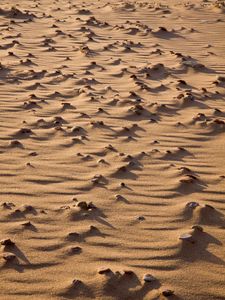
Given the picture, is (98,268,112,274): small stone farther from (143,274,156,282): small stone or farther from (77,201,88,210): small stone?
(77,201,88,210): small stone

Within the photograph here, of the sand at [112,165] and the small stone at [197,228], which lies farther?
the small stone at [197,228]

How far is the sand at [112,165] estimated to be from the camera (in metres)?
3.09

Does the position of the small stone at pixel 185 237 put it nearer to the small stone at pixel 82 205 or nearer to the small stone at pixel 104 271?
the small stone at pixel 104 271

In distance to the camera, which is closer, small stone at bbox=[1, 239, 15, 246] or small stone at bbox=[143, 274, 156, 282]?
small stone at bbox=[143, 274, 156, 282]

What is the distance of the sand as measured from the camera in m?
3.09

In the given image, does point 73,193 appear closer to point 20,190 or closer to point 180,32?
point 20,190

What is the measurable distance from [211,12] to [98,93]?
5583 mm

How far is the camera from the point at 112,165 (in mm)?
4496

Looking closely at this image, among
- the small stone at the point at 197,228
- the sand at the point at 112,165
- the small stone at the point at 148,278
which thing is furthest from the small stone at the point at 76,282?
the small stone at the point at 197,228

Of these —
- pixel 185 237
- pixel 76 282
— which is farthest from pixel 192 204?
pixel 76 282

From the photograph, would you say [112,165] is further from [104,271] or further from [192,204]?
[104,271]

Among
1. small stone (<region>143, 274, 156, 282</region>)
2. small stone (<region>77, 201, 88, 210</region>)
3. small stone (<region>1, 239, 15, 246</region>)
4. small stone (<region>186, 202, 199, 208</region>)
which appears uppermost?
small stone (<region>186, 202, 199, 208</region>)

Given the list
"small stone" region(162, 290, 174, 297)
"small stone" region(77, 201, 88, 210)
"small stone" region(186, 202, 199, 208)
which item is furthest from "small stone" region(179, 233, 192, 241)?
"small stone" region(77, 201, 88, 210)

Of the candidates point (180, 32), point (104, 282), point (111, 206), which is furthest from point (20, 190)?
point (180, 32)
